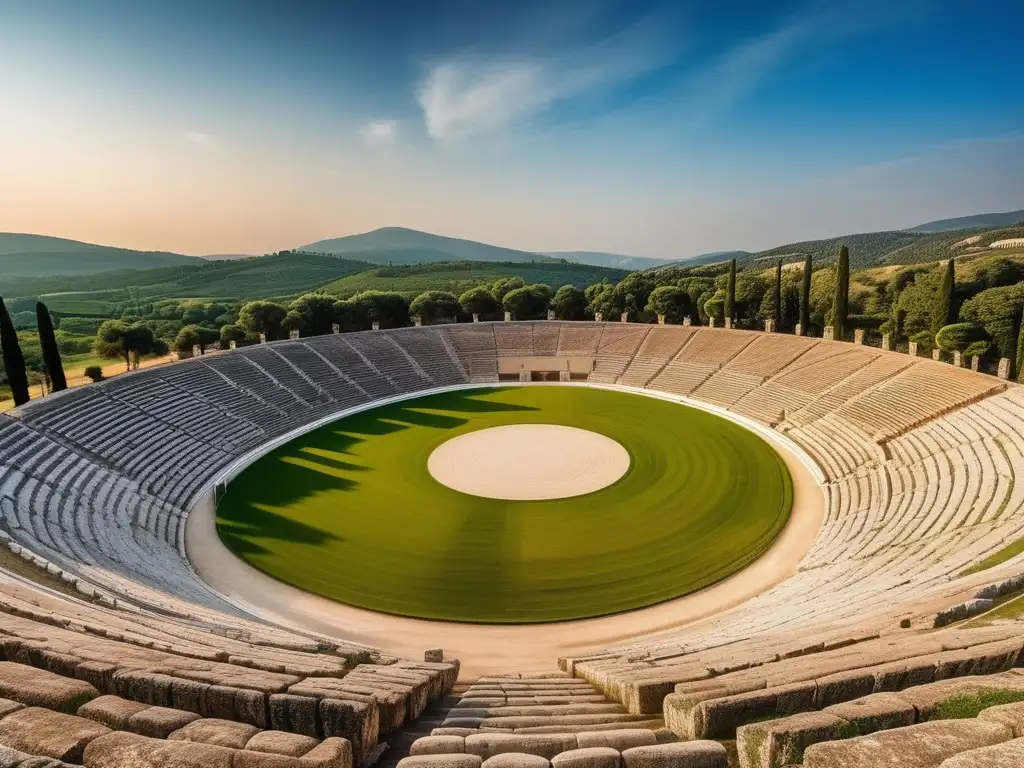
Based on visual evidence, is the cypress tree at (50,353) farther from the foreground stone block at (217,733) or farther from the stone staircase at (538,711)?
the foreground stone block at (217,733)

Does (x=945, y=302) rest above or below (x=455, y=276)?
below

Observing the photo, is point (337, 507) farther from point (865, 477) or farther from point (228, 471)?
point (865, 477)

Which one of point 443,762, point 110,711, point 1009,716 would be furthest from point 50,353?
point 1009,716

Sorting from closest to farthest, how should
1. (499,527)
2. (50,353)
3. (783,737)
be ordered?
(783,737), (499,527), (50,353)

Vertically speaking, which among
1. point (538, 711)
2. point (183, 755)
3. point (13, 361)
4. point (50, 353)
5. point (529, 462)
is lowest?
Answer: point (529, 462)

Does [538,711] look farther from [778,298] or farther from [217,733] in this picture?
[778,298]

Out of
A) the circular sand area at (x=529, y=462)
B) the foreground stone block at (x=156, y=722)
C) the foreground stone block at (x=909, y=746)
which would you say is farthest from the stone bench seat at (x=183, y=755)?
the circular sand area at (x=529, y=462)

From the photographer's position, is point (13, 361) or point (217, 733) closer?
point (217, 733)
